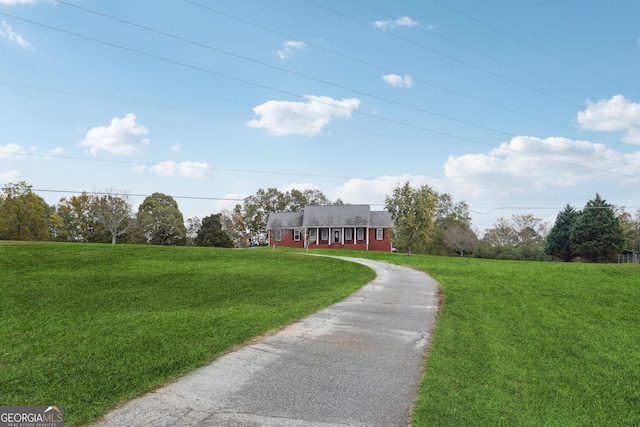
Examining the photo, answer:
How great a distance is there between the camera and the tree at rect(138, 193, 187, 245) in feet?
186

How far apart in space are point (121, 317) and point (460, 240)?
2072 inches

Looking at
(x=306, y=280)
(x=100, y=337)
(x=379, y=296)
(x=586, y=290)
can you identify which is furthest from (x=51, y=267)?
(x=586, y=290)

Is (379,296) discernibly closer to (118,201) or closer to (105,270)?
(105,270)

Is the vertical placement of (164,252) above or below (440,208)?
below

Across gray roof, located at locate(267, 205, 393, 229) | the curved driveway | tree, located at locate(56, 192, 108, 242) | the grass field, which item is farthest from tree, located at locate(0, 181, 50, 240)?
the curved driveway

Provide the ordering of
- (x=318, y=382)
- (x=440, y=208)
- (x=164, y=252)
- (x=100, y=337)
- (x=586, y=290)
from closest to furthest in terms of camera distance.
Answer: (x=318, y=382), (x=100, y=337), (x=586, y=290), (x=164, y=252), (x=440, y=208)

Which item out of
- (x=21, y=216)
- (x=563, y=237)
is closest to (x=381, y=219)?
(x=563, y=237)

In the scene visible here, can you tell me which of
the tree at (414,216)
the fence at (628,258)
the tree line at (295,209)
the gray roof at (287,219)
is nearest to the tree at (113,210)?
the tree line at (295,209)

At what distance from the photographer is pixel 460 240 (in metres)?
55.8

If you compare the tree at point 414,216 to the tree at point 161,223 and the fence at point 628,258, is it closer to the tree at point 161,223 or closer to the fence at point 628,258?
the fence at point 628,258

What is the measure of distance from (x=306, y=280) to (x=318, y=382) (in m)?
11.1

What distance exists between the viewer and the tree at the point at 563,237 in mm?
48188

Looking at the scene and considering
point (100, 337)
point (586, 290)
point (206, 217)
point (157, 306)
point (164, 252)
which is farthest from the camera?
point (206, 217)

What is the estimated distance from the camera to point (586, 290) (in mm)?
16062
